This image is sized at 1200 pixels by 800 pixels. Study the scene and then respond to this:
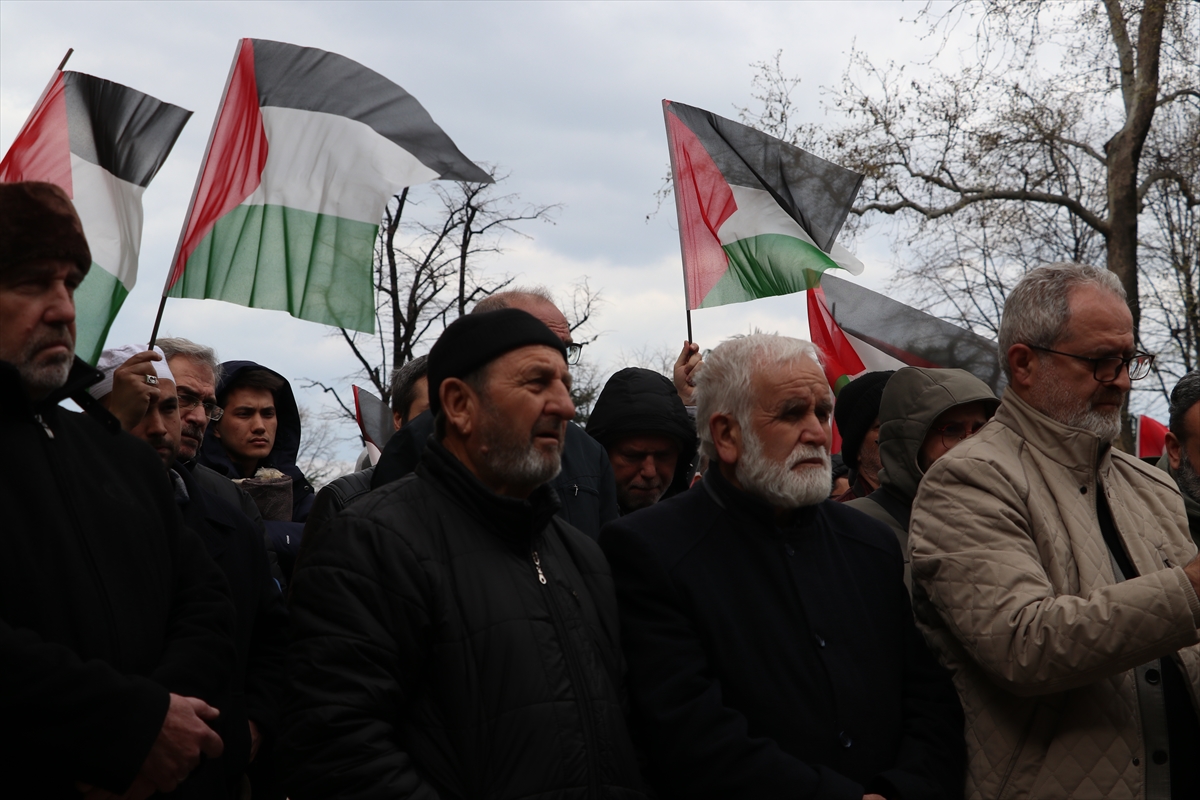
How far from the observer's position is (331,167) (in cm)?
536

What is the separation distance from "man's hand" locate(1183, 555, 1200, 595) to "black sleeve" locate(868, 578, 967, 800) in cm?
69

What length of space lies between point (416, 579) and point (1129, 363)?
211 cm

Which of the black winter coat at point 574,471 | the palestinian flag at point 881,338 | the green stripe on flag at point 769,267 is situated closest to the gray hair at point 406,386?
the black winter coat at point 574,471

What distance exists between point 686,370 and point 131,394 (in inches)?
105

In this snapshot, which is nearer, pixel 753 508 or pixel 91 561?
pixel 91 561

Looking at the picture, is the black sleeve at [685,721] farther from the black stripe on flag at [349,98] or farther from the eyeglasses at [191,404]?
the black stripe on flag at [349,98]

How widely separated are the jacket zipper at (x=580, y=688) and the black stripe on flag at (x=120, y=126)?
3.11 m

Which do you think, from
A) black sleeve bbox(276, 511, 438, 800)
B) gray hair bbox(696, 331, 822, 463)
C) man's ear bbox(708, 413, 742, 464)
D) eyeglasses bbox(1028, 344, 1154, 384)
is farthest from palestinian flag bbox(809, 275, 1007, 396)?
black sleeve bbox(276, 511, 438, 800)

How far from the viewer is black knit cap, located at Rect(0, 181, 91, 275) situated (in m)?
2.55

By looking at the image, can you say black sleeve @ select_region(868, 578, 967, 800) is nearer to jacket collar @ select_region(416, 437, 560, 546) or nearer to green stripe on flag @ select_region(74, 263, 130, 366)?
jacket collar @ select_region(416, 437, 560, 546)

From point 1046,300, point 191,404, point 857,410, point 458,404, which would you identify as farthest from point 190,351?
point 1046,300

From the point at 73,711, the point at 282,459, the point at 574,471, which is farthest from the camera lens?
the point at 282,459

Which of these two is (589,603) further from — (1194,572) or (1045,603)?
(1194,572)

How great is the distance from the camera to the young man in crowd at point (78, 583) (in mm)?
2303
